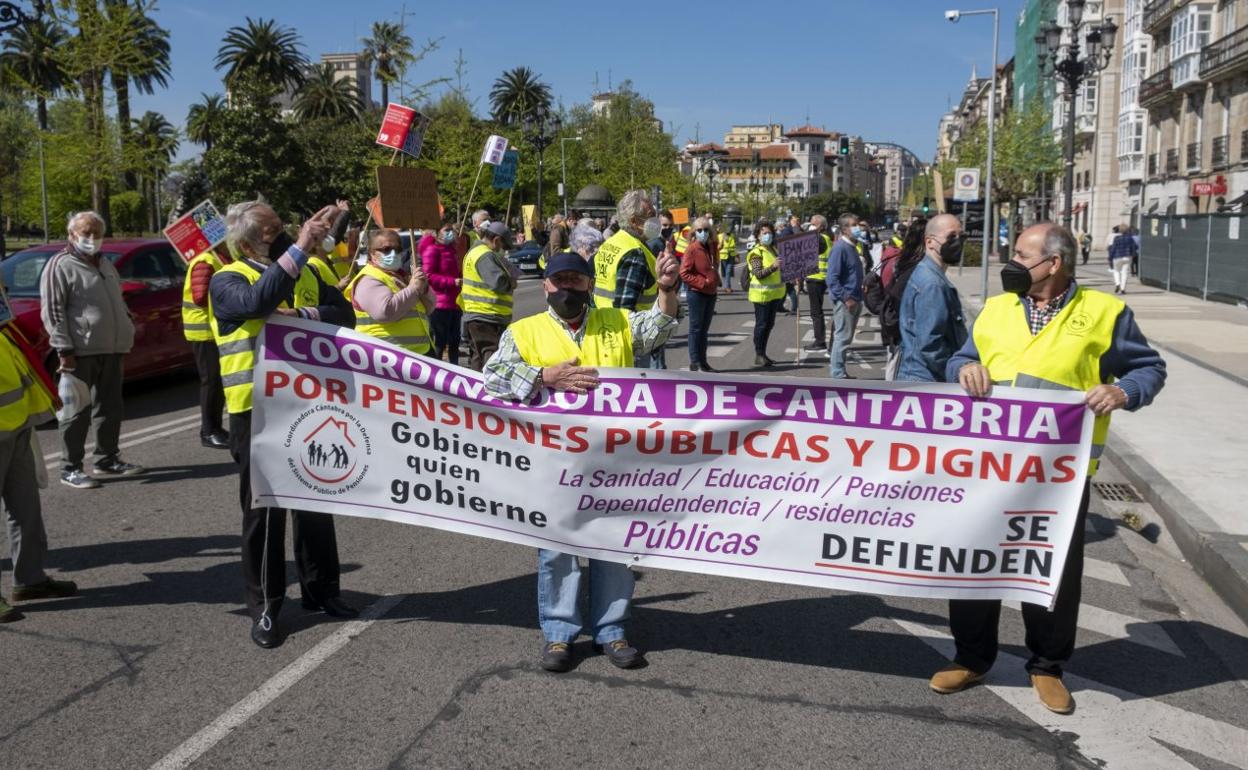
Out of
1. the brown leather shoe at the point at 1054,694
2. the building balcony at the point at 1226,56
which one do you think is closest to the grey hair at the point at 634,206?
the brown leather shoe at the point at 1054,694

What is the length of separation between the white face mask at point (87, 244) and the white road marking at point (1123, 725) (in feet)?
21.5

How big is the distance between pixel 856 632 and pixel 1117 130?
210 ft

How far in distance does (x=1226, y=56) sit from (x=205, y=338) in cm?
4411

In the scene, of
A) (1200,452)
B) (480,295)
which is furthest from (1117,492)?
(480,295)

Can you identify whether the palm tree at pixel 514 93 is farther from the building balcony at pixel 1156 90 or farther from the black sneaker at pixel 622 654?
the black sneaker at pixel 622 654

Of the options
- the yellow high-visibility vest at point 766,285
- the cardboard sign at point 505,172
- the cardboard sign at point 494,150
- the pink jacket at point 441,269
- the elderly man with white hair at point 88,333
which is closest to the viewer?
the elderly man with white hair at point 88,333

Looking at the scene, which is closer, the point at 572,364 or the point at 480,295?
the point at 572,364

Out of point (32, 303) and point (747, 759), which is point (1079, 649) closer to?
point (747, 759)

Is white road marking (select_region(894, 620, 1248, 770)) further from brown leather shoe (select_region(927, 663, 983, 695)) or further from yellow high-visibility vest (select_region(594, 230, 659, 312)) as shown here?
yellow high-visibility vest (select_region(594, 230, 659, 312))

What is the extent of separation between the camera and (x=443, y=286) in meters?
11.5

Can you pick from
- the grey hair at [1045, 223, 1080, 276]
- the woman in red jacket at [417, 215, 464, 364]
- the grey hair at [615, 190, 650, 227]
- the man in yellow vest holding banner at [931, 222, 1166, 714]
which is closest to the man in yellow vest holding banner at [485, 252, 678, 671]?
the man in yellow vest holding banner at [931, 222, 1166, 714]

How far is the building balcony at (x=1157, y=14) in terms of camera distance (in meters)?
48.8

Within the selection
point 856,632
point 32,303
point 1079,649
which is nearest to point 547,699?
point 856,632

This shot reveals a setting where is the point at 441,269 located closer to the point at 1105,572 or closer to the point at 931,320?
the point at 931,320
